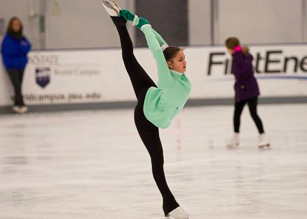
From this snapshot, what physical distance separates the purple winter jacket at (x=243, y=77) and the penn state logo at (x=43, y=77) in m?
5.84

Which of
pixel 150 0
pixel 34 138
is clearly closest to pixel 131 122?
pixel 34 138

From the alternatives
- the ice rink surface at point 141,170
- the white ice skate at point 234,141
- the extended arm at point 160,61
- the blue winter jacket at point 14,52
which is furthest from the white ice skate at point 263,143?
the blue winter jacket at point 14,52

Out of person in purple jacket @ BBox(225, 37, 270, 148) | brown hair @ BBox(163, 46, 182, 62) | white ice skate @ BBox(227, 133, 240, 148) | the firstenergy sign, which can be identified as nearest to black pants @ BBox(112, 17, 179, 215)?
brown hair @ BBox(163, 46, 182, 62)

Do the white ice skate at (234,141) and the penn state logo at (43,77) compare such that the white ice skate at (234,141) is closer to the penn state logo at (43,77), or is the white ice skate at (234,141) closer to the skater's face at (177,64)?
the skater's face at (177,64)

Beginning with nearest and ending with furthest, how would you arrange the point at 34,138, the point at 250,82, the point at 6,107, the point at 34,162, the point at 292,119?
A: the point at 34,162 < the point at 250,82 < the point at 34,138 < the point at 292,119 < the point at 6,107

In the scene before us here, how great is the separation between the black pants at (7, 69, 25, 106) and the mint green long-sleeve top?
9.34 meters

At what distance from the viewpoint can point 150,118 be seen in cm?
573

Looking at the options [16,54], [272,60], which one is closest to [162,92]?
[16,54]

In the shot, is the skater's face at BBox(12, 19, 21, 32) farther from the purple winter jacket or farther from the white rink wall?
the purple winter jacket

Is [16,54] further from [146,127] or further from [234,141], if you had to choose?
[146,127]

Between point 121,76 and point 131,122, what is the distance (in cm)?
250

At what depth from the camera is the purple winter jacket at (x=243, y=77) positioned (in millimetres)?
9961

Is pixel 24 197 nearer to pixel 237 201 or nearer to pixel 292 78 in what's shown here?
pixel 237 201

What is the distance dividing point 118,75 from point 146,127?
9.75m
